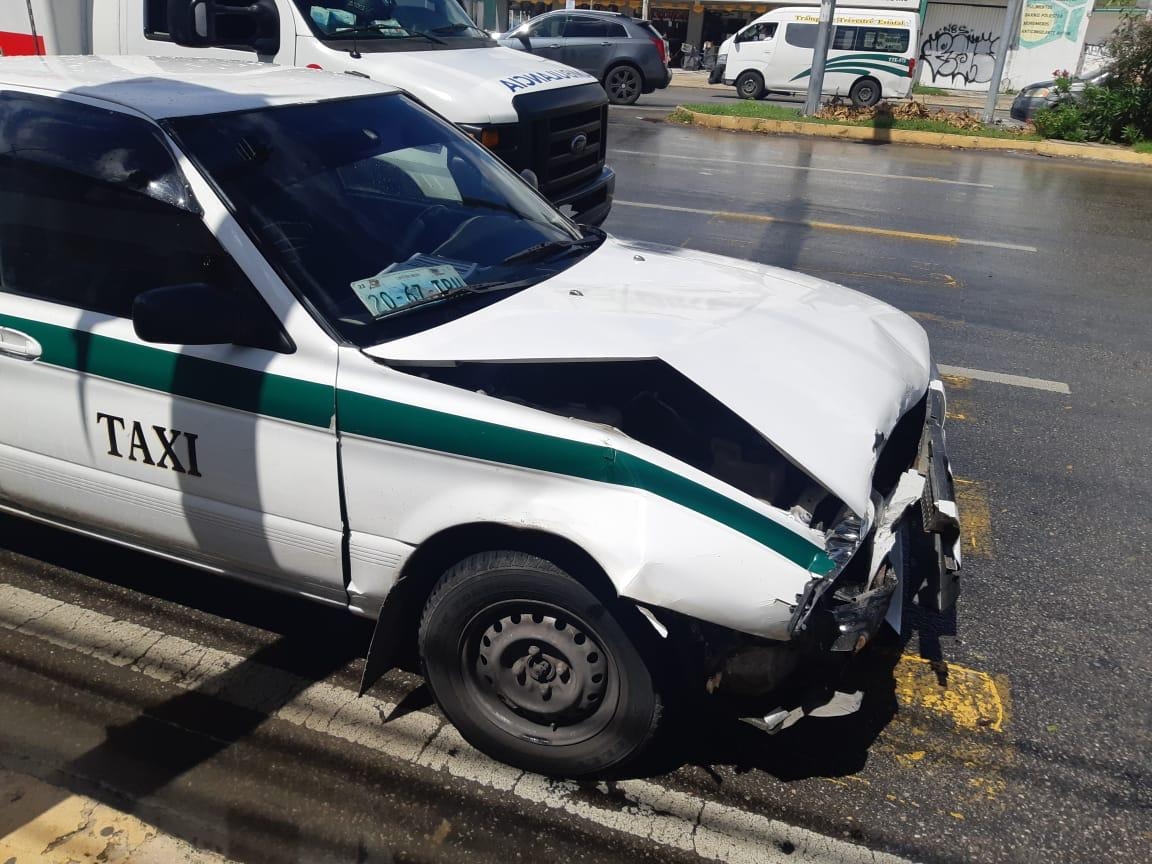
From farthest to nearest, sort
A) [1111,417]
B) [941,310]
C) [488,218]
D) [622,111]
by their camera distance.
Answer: [622,111]
[941,310]
[1111,417]
[488,218]

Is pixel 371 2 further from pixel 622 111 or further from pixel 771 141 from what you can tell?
pixel 622 111

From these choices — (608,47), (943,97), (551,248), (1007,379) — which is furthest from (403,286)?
(943,97)

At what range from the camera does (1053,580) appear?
13.0 feet

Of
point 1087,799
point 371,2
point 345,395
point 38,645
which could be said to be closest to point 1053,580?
point 1087,799

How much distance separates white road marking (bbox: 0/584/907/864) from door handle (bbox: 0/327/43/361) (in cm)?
97

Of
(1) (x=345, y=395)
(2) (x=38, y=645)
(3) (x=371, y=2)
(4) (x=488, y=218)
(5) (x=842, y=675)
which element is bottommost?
(2) (x=38, y=645)

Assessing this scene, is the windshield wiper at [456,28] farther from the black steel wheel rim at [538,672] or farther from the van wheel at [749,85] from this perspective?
the van wheel at [749,85]

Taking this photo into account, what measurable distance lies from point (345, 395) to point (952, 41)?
3669 cm

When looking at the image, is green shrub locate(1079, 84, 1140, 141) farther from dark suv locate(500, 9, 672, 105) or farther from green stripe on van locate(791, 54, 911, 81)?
dark suv locate(500, 9, 672, 105)

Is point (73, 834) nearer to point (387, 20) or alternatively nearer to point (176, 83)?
point (176, 83)

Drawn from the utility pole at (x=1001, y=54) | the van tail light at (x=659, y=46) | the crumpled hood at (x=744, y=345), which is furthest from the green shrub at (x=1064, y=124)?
the crumpled hood at (x=744, y=345)

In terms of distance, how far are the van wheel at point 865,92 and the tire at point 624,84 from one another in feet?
16.6

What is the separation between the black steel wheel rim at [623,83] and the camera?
21688mm

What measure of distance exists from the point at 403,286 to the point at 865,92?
73.6 ft
